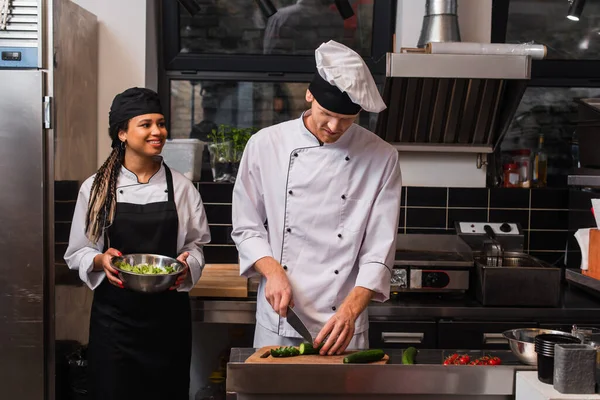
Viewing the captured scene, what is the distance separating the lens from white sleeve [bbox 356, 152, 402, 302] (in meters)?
2.71

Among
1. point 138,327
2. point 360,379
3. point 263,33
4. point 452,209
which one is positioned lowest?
point 138,327

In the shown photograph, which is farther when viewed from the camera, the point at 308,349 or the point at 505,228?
the point at 505,228

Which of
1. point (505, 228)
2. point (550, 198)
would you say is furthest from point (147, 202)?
point (550, 198)

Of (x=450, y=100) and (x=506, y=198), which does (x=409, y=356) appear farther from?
(x=506, y=198)

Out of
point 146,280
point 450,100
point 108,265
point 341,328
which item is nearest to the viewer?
point 341,328

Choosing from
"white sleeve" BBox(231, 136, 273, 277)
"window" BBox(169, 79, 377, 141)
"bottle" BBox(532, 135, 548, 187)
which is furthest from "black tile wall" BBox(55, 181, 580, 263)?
"white sleeve" BBox(231, 136, 273, 277)

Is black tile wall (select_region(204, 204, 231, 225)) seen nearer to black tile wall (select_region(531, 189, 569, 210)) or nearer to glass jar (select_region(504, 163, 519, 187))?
glass jar (select_region(504, 163, 519, 187))

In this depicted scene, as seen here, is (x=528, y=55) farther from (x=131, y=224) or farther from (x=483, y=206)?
(x=131, y=224)

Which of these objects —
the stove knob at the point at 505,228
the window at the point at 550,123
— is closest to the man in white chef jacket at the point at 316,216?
the stove knob at the point at 505,228

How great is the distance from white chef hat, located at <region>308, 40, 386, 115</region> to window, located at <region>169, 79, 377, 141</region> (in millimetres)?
2151

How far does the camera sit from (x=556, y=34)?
15.4ft

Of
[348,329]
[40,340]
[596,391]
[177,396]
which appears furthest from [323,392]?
[40,340]

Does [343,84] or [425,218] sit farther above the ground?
[343,84]

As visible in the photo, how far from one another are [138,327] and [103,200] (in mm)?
546
